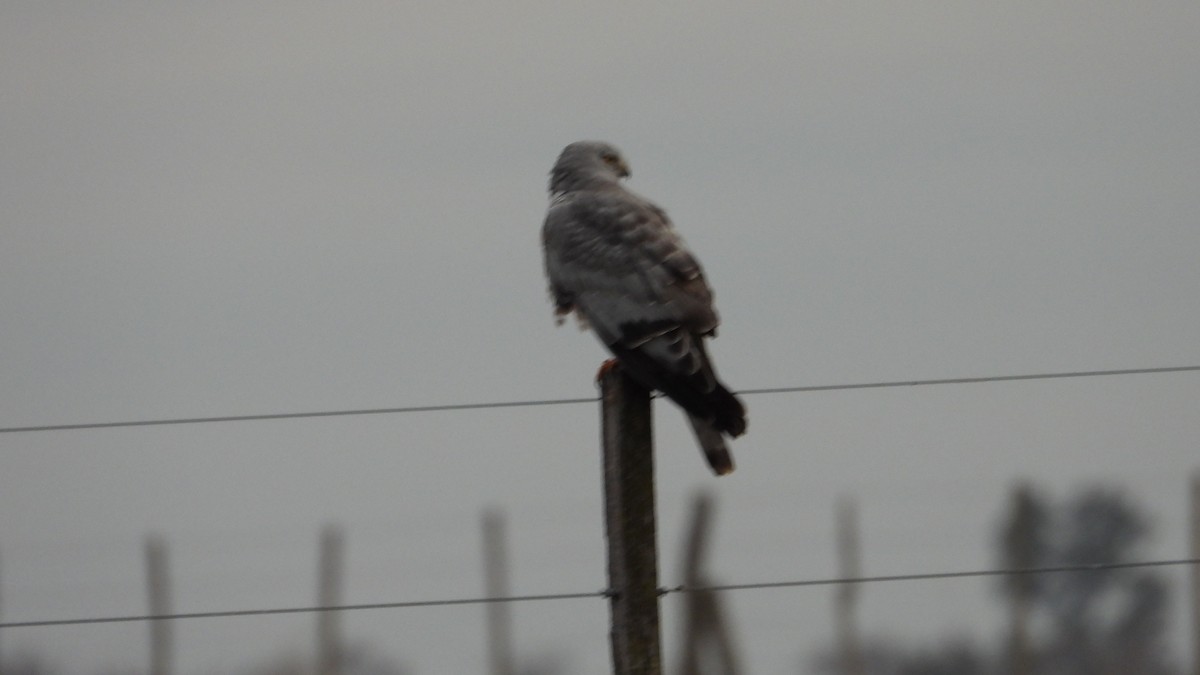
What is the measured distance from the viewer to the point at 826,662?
26.0 feet

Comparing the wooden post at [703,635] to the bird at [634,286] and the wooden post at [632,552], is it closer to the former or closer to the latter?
the bird at [634,286]

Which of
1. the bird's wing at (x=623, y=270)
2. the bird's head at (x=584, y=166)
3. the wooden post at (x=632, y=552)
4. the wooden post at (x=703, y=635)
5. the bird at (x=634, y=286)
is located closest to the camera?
the wooden post at (x=632, y=552)

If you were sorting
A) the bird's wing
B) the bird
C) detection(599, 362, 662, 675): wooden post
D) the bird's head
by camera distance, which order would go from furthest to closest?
the bird's head < the bird's wing < the bird < detection(599, 362, 662, 675): wooden post

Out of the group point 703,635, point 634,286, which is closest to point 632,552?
point 634,286

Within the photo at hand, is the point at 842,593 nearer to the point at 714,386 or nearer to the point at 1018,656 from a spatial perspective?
the point at 1018,656

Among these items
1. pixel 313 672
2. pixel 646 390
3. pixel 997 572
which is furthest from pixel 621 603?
pixel 313 672

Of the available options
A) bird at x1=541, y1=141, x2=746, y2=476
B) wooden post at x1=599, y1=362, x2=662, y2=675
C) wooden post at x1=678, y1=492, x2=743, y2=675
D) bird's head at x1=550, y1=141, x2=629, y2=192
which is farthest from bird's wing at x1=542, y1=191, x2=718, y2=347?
wooden post at x1=678, y1=492, x2=743, y2=675

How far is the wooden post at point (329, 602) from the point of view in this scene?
768 cm

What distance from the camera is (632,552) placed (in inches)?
172

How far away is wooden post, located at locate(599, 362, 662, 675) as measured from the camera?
437 cm

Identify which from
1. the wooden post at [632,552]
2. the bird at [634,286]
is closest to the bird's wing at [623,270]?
the bird at [634,286]

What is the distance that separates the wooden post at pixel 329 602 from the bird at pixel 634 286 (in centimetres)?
198

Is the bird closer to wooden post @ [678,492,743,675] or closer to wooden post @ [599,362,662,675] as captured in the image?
wooden post @ [599,362,662,675]

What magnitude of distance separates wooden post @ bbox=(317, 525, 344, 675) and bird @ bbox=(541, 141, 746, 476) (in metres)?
1.98
